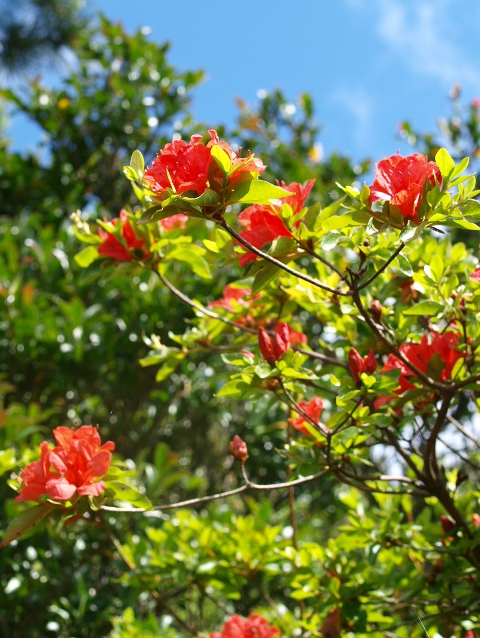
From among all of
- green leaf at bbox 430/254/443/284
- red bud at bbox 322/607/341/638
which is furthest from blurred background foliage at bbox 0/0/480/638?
green leaf at bbox 430/254/443/284

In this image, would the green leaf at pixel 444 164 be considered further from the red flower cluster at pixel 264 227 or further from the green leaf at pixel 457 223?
the red flower cluster at pixel 264 227

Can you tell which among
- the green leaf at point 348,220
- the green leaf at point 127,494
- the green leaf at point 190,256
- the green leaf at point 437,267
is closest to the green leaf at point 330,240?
the green leaf at point 348,220

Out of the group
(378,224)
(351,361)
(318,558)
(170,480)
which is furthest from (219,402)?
(378,224)

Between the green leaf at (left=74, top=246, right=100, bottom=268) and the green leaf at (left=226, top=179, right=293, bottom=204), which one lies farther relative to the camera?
the green leaf at (left=74, top=246, right=100, bottom=268)

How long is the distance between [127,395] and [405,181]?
7.60 feet

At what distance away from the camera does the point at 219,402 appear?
3.35m

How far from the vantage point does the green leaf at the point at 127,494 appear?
1.27m

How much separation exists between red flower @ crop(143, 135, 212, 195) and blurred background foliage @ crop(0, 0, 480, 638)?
1.61 ft

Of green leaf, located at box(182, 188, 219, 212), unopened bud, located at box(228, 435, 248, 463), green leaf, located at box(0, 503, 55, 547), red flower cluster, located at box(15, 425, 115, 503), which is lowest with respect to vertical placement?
green leaf, located at box(0, 503, 55, 547)

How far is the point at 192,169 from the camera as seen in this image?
0.99m

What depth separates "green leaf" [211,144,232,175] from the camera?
0.95 metres

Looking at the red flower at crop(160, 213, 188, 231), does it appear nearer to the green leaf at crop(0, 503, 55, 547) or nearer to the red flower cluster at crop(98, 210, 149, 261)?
the red flower cluster at crop(98, 210, 149, 261)

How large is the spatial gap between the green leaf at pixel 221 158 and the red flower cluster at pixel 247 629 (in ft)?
3.91

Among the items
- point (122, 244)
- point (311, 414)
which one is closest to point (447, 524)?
point (311, 414)
